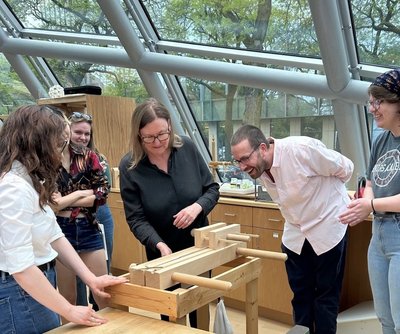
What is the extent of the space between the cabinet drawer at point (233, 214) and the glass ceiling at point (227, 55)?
65 centimetres

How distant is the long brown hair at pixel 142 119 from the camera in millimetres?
1825

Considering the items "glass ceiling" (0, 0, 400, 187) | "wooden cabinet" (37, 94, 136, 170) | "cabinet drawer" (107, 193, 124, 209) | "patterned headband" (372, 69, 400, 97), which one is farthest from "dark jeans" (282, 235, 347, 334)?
"wooden cabinet" (37, 94, 136, 170)

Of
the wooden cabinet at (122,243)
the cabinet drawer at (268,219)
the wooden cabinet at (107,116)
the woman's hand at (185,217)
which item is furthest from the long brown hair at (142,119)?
the wooden cabinet at (107,116)

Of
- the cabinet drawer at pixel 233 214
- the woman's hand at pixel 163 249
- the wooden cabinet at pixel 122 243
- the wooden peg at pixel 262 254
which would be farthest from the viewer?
the wooden cabinet at pixel 122 243

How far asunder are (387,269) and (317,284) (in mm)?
515

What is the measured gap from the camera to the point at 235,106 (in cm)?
438

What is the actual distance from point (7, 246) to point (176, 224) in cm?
77

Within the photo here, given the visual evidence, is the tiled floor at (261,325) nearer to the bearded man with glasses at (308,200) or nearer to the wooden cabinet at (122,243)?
the bearded man with glasses at (308,200)

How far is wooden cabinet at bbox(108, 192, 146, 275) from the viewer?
3.97 metres

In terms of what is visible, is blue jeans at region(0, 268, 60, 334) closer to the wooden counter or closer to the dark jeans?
the dark jeans

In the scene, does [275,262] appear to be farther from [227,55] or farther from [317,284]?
[227,55]

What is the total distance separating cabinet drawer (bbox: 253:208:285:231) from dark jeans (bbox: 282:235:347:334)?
0.70m

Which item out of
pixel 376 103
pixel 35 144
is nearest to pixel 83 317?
pixel 35 144

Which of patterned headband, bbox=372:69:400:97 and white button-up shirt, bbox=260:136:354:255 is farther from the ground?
patterned headband, bbox=372:69:400:97
